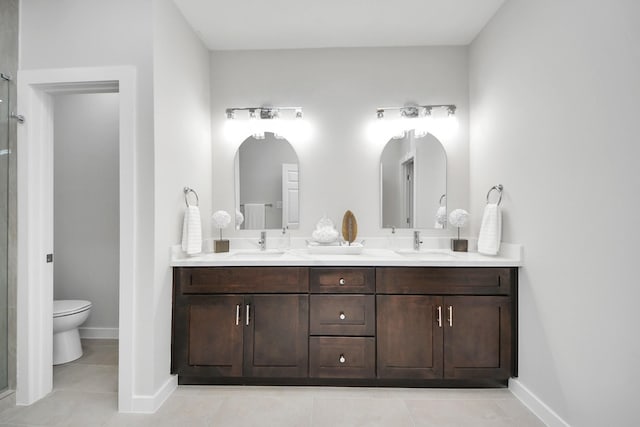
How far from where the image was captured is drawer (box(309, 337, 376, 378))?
2230mm

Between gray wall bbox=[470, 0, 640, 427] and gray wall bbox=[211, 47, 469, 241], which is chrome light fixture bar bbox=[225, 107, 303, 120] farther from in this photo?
gray wall bbox=[470, 0, 640, 427]

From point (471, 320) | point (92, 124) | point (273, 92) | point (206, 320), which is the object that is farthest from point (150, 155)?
point (471, 320)

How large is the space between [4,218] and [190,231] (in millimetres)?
1079

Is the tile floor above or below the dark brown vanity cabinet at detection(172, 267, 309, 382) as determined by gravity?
below

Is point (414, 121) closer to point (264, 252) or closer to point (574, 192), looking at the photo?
point (574, 192)

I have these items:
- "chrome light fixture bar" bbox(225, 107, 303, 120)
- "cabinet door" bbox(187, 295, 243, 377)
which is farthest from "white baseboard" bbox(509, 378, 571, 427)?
"chrome light fixture bar" bbox(225, 107, 303, 120)

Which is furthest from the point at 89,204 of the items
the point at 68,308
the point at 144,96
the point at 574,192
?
the point at 574,192

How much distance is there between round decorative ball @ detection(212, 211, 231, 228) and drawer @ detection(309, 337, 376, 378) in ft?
3.82

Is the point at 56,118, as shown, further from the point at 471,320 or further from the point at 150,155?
the point at 471,320

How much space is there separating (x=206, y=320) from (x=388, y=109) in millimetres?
2152

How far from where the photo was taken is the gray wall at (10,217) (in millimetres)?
2078

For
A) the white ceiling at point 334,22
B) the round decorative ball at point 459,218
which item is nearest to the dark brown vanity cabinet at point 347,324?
the round decorative ball at point 459,218

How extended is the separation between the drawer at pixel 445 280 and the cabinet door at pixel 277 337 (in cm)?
57

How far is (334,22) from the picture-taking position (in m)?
2.52
